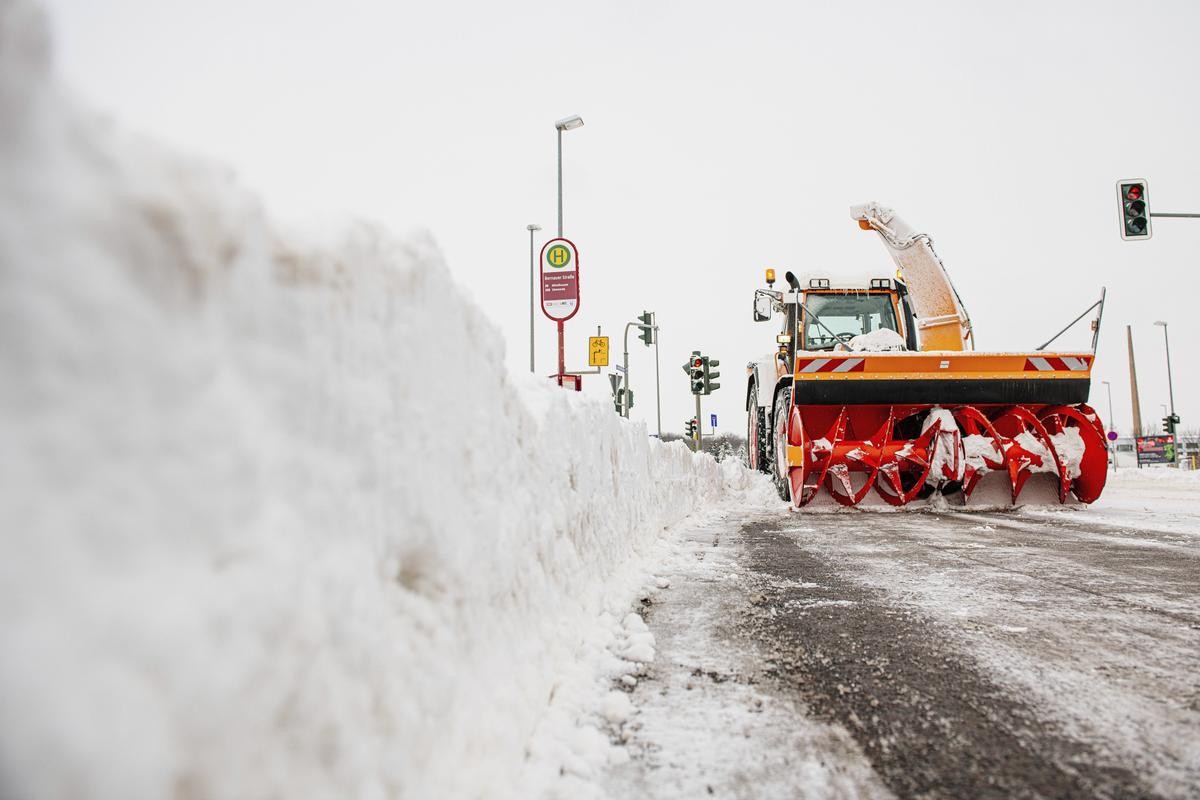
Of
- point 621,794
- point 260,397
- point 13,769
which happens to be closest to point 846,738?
point 621,794

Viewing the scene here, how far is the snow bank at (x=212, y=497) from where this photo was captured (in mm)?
729

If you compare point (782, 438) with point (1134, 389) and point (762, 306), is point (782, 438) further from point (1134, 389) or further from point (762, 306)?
point (1134, 389)

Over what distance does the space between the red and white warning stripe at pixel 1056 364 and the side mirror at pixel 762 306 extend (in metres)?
3.44

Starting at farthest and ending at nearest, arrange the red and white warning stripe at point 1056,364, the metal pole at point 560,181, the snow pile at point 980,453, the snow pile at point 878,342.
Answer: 1. the metal pole at point 560,181
2. the snow pile at point 878,342
3. the red and white warning stripe at point 1056,364
4. the snow pile at point 980,453

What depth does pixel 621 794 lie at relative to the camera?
1.62m

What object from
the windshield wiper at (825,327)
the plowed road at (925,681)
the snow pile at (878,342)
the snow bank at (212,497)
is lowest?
the plowed road at (925,681)

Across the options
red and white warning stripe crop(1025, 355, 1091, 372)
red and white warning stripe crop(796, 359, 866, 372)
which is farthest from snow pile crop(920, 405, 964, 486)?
red and white warning stripe crop(1025, 355, 1091, 372)

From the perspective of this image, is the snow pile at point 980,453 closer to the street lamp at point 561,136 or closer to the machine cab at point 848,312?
the machine cab at point 848,312

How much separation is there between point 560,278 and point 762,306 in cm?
347

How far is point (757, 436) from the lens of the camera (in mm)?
12969

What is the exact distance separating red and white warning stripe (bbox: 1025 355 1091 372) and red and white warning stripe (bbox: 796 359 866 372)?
1.85 metres

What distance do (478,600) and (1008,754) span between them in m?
1.31

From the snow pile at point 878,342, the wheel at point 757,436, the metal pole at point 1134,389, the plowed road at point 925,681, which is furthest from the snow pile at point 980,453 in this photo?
the metal pole at point 1134,389

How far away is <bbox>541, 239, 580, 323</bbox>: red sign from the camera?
827cm
